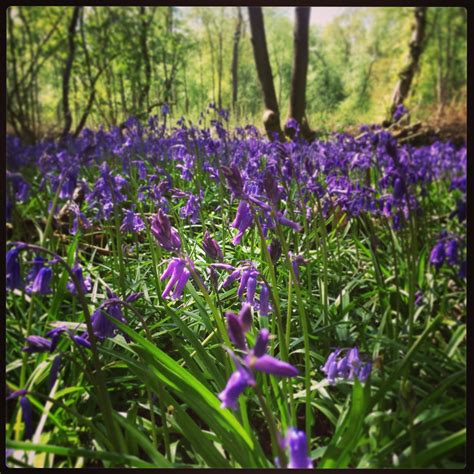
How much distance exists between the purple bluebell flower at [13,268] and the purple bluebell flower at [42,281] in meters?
0.05

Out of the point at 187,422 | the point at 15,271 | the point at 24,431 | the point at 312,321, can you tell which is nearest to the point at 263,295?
the point at 312,321

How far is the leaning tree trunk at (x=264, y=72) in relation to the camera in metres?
1.68

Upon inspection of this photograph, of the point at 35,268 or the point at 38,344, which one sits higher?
the point at 35,268

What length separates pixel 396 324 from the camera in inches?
58.7

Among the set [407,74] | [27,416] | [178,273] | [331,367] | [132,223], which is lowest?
[27,416]

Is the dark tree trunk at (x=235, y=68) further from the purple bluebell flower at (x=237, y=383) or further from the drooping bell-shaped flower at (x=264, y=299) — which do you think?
the purple bluebell flower at (x=237, y=383)

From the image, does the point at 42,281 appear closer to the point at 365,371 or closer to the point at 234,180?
the point at 234,180

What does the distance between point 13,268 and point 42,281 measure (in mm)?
89

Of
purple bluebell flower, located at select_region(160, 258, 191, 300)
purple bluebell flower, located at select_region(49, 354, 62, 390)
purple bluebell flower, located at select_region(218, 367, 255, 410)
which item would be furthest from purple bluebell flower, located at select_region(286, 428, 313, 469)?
purple bluebell flower, located at select_region(49, 354, 62, 390)

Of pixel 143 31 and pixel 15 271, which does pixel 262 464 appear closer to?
pixel 15 271

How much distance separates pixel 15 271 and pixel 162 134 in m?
0.86

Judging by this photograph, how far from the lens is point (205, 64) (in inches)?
69.9

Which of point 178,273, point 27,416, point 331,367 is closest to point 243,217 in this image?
point 178,273

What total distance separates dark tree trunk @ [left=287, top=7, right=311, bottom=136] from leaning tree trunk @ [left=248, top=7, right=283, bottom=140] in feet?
0.22
